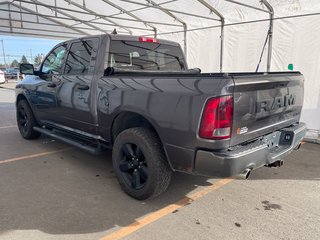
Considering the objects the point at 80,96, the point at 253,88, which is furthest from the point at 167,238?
the point at 80,96

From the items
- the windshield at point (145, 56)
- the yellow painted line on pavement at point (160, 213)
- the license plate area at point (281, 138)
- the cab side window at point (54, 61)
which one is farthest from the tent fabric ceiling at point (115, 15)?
the yellow painted line on pavement at point (160, 213)

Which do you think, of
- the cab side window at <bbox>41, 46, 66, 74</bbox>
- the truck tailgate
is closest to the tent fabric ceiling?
the cab side window at <bbox>41, 46, 66, 74</bbox>

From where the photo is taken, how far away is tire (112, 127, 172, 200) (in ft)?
9.98

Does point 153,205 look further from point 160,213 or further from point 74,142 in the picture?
point 74,142

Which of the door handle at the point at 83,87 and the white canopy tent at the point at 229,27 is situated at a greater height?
the white canopy tent at the point at 229,27

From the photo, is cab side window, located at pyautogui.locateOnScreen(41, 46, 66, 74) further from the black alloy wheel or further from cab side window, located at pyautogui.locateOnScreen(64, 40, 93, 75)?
the black alloy wheel

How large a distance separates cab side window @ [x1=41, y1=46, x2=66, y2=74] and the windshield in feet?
3.89

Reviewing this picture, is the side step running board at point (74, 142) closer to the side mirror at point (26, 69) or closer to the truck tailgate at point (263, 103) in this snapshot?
the side mirror at point (26, 69)

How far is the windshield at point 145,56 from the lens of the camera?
3832 mm

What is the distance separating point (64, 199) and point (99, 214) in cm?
57

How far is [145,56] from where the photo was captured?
412 centimetres

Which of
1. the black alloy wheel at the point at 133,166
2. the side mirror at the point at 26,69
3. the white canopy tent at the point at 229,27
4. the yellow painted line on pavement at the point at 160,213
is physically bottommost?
the yellow painted line on pavement at the point at 160,213

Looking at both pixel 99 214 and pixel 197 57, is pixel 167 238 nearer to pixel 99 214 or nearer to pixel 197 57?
pixel 99 214

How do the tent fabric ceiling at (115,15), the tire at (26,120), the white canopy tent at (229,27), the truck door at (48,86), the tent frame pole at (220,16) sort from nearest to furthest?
1. the truck door at (48,86)
2. the tire at (26,120)
3. the white canopy tent at (229,27)
4. the tent frame pole at (220,16)
5. the tent fabric ceiling at (115,15)
